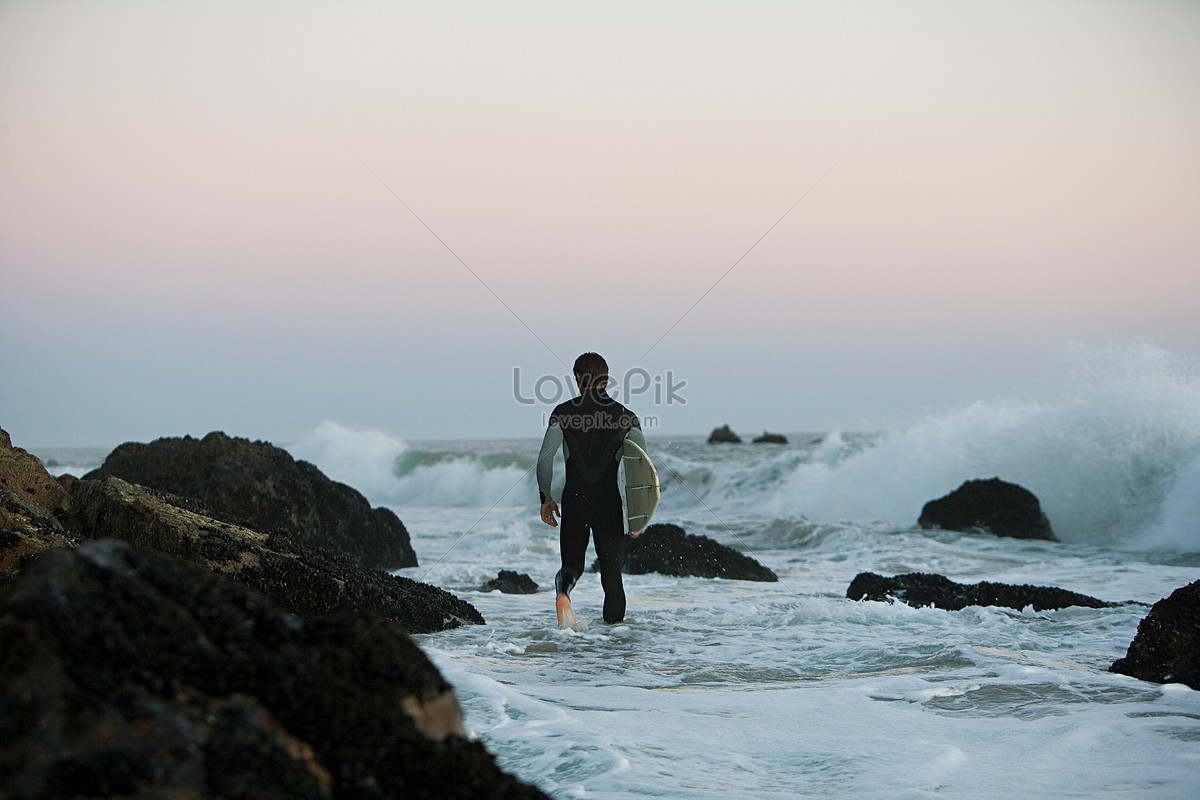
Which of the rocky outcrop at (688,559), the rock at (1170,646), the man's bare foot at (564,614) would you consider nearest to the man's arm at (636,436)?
the man's bare foot at (564,614)

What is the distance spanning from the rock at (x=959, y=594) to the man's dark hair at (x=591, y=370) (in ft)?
11.6

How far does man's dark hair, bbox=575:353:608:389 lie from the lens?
7.21 m

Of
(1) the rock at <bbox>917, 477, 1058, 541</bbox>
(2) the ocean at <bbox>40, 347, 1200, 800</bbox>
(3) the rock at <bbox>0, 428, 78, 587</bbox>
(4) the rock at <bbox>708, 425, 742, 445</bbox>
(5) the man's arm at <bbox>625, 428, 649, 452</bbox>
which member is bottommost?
(2) the ocean at <bbox>40, 347, 1200, 800</bbox>

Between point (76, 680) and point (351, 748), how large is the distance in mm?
585

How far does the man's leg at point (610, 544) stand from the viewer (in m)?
7.42

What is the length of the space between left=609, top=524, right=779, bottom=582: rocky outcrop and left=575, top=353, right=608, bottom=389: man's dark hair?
382 centimetres

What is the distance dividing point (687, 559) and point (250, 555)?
6.07 m

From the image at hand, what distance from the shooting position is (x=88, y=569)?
79.3 inches

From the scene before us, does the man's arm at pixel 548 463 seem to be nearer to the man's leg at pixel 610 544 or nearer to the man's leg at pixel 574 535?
the man's leg at pixel 574 535

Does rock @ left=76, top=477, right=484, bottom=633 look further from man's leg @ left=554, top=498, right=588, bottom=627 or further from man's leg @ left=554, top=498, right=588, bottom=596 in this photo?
man's leg @ left=554, top=498, right=588, bottom=596

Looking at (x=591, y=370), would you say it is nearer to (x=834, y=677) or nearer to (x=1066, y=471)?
(x=834, y=677)

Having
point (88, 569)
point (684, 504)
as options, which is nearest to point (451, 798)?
point (88, 569)

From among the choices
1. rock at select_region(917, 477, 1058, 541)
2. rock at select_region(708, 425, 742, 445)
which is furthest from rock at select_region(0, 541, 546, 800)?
rock at select_region(708, 425, 742, 445)

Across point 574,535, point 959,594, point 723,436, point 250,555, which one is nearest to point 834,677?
point 574,535
